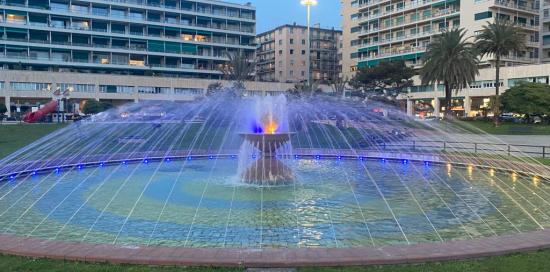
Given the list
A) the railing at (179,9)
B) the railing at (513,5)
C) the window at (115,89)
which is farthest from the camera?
the railing at (179,9)

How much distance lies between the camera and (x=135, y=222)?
11.4 m

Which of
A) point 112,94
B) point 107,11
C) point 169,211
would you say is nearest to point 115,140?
point 169,211

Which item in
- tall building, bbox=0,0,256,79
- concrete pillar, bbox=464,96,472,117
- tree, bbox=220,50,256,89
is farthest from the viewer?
tree, bbox=220,50,256,89

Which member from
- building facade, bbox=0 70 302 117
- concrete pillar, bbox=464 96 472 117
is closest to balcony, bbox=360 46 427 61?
concrete pillar, bbox=464 96 472 117

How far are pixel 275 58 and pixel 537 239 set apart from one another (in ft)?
425

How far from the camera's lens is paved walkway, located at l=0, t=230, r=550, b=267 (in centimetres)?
737

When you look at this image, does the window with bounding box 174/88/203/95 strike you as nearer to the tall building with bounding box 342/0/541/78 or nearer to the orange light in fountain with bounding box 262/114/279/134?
the tall building with bounding box 342/0/541/78

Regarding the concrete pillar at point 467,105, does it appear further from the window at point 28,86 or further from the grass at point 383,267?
the grass at point 383,267

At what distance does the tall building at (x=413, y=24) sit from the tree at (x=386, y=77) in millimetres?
16200

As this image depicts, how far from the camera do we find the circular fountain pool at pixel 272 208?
10234 millimetres

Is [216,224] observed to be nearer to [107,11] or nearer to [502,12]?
[502,12]

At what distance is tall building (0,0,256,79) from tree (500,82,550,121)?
216 feet

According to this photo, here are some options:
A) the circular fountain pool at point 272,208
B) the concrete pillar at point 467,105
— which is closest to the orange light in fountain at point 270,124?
the circular fountain pool at point 272,208

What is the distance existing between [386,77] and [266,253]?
73.4 metres
